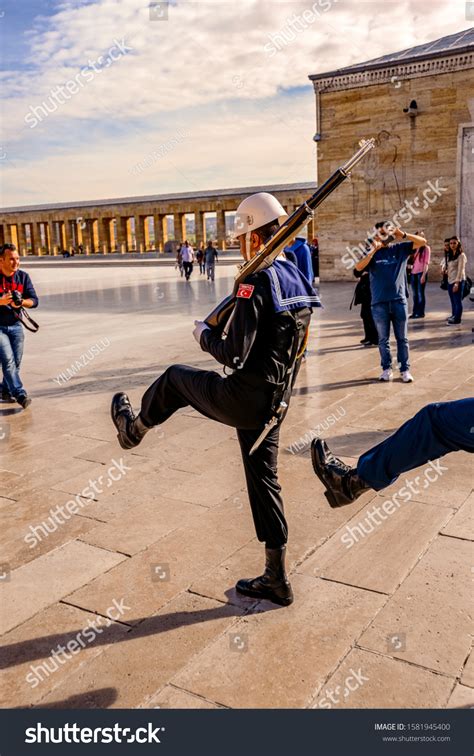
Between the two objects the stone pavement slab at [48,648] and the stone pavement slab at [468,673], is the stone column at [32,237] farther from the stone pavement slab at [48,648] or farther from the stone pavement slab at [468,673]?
the stone pavement slab at [468,673]

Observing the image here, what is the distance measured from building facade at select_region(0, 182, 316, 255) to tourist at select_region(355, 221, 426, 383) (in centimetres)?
3796

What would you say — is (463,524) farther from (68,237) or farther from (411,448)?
(68,237)

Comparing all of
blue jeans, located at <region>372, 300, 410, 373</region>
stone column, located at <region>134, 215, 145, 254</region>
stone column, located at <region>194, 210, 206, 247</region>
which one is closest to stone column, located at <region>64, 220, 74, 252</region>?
stone column, located at <region>134, 215, 145, 254</region>

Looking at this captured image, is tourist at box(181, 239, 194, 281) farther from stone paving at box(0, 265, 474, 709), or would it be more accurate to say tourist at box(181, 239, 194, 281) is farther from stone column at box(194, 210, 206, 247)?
stone column at box(194, 210, 206, 247)

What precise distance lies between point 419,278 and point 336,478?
10634mm

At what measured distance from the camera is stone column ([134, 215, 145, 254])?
56125 mm

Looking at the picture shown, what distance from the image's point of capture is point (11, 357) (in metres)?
7.82

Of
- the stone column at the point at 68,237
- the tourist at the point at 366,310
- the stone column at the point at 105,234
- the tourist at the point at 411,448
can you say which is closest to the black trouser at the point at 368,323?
the tourist at the point at 366,310

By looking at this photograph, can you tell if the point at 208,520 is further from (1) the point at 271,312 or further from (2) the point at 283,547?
(1) the point at 271,312

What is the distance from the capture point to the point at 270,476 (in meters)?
3.36

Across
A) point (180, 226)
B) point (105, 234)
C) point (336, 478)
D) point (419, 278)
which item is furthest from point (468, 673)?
point (105, 234)

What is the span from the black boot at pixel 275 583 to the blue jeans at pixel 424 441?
0.60m
